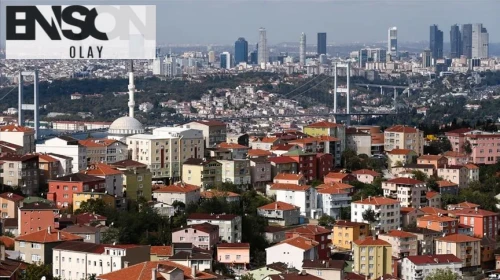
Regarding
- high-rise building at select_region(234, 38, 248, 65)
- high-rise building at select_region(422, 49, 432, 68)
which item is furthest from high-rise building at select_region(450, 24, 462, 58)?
high-rise building at select_region(234, 38, 248, 65)

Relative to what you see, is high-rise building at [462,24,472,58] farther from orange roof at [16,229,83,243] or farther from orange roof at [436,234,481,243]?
orange roof at [16,229,83,243]

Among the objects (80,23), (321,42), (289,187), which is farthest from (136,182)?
(321,42)

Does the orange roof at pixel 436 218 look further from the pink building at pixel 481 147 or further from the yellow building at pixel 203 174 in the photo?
the pink building at pixel 481 147

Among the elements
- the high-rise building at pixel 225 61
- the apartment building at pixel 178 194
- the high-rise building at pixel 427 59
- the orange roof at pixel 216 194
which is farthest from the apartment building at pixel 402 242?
the high-rise building at pixel 427 59

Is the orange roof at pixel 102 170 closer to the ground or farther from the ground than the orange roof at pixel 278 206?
farther from the ground

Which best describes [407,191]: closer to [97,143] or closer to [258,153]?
[258,153]

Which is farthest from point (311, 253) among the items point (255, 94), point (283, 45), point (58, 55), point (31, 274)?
point (283, 45)
